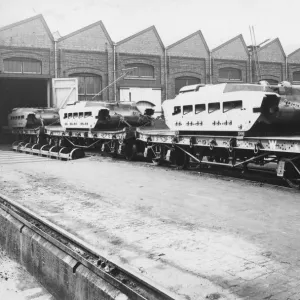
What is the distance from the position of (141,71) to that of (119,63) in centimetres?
162

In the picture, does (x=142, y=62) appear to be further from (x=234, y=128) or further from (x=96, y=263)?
(x=96, y=263)

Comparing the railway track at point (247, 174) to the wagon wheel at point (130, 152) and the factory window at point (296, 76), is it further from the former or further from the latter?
the factory window at point (296, 76)

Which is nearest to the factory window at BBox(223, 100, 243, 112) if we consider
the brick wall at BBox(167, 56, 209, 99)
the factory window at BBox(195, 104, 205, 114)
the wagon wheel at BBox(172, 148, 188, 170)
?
the factory window at BBox(195, 104, 205, 114)

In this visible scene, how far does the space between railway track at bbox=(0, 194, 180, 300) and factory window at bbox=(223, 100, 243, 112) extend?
17.4 ft

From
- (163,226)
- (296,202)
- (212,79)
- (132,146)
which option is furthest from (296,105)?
(212,79)

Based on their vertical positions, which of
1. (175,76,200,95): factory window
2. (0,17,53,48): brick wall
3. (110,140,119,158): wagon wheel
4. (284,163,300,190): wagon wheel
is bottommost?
(284,163,300,190): wagon wheel

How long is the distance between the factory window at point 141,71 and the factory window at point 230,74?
5.62m

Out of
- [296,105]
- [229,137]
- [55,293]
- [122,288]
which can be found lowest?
[55,293]

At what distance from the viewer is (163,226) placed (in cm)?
560

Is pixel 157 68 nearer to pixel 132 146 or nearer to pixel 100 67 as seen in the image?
pixel 100 67

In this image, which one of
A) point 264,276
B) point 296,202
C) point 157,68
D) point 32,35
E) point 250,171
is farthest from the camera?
point 157,68

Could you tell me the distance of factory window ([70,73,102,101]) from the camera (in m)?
26.3

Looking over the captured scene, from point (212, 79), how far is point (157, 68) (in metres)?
4.33

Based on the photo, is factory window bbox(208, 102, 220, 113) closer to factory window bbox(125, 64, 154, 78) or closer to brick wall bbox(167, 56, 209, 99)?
factory window bbox(125, 64, 154, 78)
